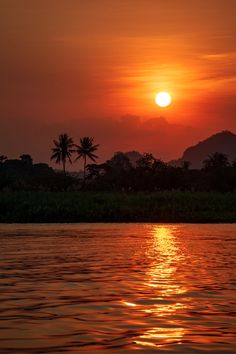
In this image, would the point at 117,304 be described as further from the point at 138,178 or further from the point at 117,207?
the point at 138,178

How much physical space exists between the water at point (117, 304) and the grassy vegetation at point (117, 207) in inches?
1937

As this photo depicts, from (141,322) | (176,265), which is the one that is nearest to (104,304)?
(141,322)

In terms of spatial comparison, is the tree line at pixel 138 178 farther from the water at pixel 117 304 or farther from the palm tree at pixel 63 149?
the water at pixel 117 304

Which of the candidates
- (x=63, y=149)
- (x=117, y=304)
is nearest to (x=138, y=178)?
(x=63, y=149)

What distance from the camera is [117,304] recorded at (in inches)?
564

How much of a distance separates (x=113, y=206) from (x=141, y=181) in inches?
1641

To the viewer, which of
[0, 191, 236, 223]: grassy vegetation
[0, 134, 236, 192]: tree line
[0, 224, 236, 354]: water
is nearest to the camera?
[0, 224, 236, 354]: water

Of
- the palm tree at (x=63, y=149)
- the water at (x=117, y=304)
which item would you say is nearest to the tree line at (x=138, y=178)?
the palm tree at (x=63, y=149)

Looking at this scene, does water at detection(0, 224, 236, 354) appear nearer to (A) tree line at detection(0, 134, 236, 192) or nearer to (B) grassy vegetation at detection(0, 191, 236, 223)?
(B) grassy vegetation at detection(0, 191, 236, 223)

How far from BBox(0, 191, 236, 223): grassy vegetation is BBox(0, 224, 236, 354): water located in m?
49.2

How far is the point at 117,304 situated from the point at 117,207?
210ft

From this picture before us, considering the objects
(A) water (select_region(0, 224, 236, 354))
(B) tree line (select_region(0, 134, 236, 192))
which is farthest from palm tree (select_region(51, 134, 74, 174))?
(A) water (select_region(0, 224, 236, 354))

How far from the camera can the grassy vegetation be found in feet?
248

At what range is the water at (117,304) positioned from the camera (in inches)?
417
